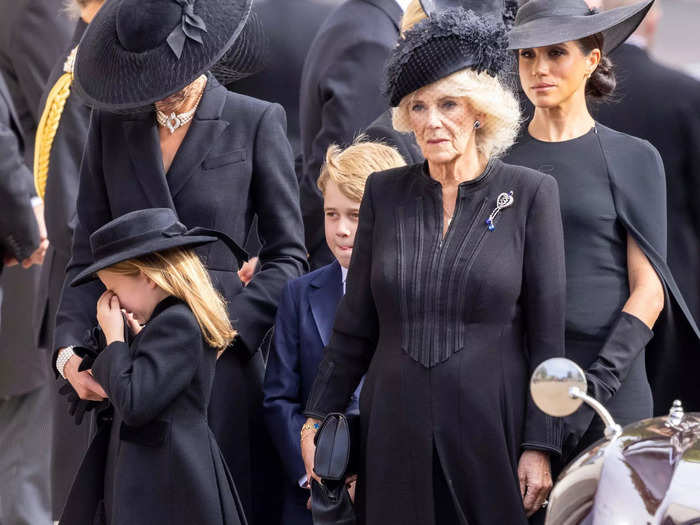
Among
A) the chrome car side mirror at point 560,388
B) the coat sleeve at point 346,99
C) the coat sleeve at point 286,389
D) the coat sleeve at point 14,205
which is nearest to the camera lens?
the chrome car side mirror at point 560,388

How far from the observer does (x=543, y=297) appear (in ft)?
10.9

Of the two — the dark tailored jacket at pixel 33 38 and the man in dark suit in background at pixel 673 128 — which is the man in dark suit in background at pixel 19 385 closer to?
the dark tailored jacket at pixel 33 38

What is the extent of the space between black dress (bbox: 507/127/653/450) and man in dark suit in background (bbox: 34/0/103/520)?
2.14 meters

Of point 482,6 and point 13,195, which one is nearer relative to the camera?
point 482,6

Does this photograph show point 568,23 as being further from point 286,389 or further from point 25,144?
point 25,144

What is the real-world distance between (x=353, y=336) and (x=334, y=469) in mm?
355

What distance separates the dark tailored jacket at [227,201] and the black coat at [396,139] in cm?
45

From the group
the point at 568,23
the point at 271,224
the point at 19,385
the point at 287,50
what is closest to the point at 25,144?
the point at 19,385

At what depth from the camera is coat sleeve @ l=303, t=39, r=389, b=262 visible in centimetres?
494

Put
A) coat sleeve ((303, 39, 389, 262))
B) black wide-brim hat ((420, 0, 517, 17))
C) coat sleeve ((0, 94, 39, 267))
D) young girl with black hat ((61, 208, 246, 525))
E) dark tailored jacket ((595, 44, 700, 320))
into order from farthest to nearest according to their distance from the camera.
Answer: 1. coat sleeve ((0, 94, 39, 267))
2. coat sleeve ((303, 39, 389, 262))
3. dark tailored jacket ((595, 44, 700, 320))
4. black wide-brim hat ((420, 0, 517, 17))
5. young girl with black hat ((61, 208, 246, 525))

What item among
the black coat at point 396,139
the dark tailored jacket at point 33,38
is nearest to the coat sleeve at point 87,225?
the black coat at point 396,139

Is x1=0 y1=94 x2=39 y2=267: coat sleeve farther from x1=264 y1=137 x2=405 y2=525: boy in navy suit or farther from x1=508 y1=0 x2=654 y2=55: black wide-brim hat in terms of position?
x1=508 y1=0 x2=654 y2=55: black wide-brim hat

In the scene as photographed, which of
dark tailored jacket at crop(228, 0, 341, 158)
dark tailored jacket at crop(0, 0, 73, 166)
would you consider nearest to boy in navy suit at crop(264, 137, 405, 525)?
dark tailored jacket at crop(228, 0, 341, 158)

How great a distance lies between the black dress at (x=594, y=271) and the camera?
3.61 m
